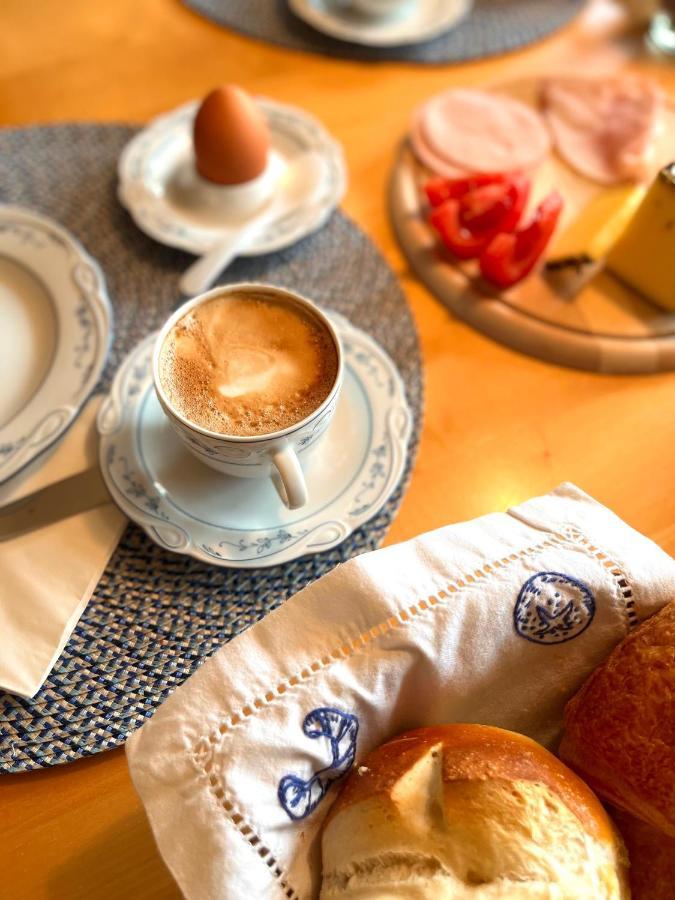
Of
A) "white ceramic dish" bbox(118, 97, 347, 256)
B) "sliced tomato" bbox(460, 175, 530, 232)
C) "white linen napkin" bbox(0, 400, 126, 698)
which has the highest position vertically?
"sliced tomato" bbox(460, 175, 530, 232)

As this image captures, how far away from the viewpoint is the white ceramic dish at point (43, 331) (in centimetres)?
82

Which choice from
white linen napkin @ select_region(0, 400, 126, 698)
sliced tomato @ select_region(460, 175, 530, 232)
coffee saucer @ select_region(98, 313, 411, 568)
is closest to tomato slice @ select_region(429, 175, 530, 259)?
sliced tomato @ select_region(460, 175, 530, 232)

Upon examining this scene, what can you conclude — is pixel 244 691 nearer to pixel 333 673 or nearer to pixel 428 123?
pixel 333 673

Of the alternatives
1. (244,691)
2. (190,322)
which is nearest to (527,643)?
(244,691)

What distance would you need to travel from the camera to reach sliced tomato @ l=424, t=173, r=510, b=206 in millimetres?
1048

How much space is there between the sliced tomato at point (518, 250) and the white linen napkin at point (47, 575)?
55 centimetres

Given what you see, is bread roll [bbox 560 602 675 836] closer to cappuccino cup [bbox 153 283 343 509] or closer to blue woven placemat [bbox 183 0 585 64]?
cappuccino cup [bbox 153 283 343 509]

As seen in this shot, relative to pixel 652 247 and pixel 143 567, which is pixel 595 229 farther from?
pixel 143 567

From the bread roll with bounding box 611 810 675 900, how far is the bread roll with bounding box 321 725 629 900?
2 centimetres

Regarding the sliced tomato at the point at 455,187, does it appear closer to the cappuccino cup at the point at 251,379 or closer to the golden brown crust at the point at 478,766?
the cappuccino cup at the point at 251,379

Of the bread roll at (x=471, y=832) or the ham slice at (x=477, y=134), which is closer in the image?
the bread roll at (x=471, y=832)

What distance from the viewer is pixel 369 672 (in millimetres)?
580

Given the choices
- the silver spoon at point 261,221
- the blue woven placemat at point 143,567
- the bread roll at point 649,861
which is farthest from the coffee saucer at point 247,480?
the bread roll at point 649,861

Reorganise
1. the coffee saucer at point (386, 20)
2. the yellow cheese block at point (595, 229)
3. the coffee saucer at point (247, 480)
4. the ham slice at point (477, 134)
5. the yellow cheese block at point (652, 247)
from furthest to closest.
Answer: the coffee saucer at point (386, 20) < the ham slice at point (477, 134) < the yellow cheese block at point (595, 229) < the yellow cheese block at point (652, 247) < the coffee saucer at point (247, 480)
